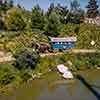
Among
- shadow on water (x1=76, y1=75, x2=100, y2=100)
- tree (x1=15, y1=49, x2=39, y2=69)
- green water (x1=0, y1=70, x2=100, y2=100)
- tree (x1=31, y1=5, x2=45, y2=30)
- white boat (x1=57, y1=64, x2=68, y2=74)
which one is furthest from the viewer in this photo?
tree (x1=31, y1=5, x2=45, y2=30)

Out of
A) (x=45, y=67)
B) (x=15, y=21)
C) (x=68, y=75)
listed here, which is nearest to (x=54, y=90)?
(x=68, y=75)

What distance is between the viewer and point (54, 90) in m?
24.2

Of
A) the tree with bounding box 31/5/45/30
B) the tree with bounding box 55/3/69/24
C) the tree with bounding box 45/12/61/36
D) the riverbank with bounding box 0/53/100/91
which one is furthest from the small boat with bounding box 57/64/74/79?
Answer: the tree with bounding box 55/3/69/24

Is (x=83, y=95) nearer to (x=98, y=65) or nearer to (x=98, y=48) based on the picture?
(x=98, y=65)

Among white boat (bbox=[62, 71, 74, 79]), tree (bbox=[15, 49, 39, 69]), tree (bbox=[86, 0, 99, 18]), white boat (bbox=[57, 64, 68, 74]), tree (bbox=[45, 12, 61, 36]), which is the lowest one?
white boat (bbox=[62, 71, 74, 79])

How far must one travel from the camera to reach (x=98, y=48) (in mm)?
36562

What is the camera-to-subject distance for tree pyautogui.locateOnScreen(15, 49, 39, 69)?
26.6 meters

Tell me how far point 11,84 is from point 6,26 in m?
15.3

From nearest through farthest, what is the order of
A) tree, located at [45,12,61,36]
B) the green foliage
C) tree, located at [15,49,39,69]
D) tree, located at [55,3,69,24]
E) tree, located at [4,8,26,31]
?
the green foliage → tree, located at [15,49,39,69] → tree, located at [4,8,26,31] → tree, located at [45,12,61,36] → tree, located at [55,3,69,24]

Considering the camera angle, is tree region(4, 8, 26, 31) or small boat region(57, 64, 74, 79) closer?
small boat region(57, 64, 74, 79)

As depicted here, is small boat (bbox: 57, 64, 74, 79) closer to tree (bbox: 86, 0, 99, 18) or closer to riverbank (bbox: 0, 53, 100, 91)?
riverbank (bbox: 0, 53, 100, 91)

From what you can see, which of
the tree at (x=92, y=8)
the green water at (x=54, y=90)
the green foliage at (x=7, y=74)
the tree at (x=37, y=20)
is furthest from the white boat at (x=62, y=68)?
the tree at (x=92, y=8)

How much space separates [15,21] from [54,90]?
1548 centimetres

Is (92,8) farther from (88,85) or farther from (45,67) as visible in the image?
(88,85)
